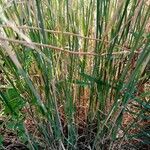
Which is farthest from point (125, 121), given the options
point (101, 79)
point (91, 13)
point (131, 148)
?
point (91, 13)

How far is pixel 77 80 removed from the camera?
39.0 inches

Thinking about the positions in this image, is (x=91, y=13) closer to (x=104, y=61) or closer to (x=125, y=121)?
(x=104, y=61)

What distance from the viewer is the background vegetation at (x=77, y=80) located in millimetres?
880

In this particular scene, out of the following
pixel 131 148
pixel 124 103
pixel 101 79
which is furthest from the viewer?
pixel 131 148

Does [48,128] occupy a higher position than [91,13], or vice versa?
[91,13]

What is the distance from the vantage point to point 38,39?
0.89 m

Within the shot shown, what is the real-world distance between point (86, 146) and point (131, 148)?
0.14 metres

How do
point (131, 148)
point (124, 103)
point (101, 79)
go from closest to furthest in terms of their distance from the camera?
point (124, 103)
point (101, 79)
point (131, 148)

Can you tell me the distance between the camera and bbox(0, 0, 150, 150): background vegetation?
34.7 inches

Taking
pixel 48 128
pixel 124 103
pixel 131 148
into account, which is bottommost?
pixel 131 148

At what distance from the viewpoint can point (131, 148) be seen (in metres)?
1.05

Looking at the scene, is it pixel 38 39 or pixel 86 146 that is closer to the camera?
pixel 38 39

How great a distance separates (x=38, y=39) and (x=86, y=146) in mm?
357

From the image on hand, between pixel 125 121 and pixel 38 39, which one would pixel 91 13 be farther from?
pixel 125 121
